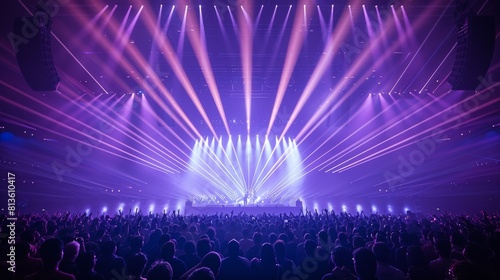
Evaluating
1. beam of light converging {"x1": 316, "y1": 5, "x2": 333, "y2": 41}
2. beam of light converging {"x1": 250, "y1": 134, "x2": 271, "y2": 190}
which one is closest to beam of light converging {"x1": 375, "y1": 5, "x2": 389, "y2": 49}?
beam of light converging {"x1": 316, "y1": 5, "x2": 333, "y2": 41}

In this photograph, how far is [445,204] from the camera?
21359 mm

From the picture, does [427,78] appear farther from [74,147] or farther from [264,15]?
[74,147]

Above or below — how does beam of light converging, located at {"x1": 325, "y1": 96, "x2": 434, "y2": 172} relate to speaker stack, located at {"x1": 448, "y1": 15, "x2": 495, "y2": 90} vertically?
above

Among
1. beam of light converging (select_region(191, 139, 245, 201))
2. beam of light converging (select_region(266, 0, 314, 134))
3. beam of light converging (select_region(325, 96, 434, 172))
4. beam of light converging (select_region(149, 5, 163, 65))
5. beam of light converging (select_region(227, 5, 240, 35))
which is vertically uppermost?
beam of light converging (select_region(266, 0, 314, 134))

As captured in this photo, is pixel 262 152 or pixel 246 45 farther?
pixel 262 152

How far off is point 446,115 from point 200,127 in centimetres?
2083

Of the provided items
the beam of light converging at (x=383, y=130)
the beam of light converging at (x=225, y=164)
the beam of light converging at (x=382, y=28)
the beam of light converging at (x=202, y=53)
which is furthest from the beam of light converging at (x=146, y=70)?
the beam of light converging at (x=383, y=130)

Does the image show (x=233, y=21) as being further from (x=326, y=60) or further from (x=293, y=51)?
(x=326, y=60)

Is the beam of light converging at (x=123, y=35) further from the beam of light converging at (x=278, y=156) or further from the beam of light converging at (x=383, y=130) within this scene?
the beam of light converging at (x=278, y=156)

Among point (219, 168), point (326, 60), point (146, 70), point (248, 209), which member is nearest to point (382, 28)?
point (326, 60)

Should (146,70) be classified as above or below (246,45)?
below

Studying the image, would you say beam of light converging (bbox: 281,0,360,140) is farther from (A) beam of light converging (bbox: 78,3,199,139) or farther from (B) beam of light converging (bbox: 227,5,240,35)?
(A) beam of light converging (bbox: 78,3,199,139)

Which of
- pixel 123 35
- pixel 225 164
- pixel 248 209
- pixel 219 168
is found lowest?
pixel 248 209


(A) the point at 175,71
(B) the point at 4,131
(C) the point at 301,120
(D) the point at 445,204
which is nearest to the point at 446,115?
(D) the point at 445,204
